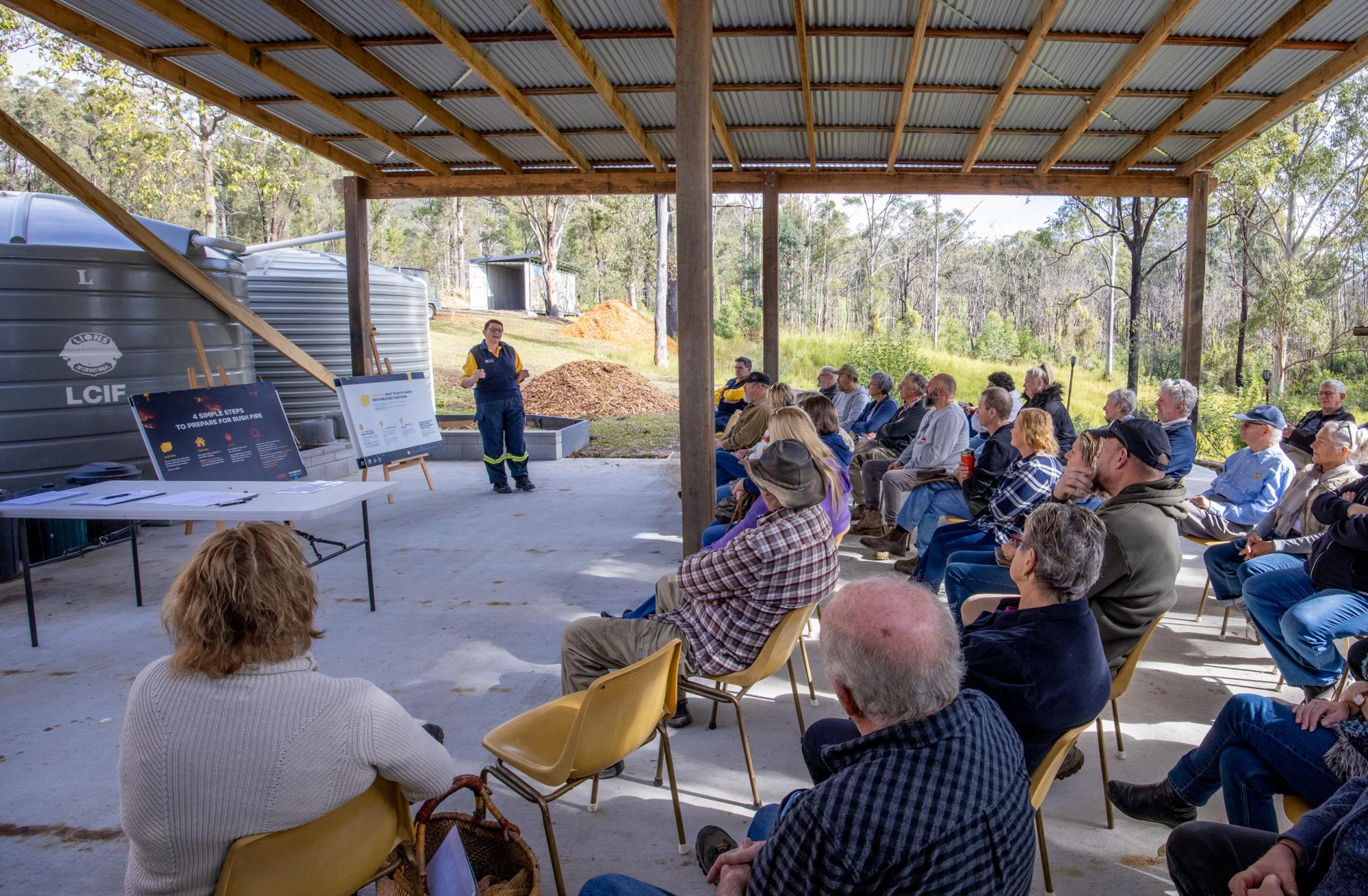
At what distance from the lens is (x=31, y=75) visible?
95.9 feet

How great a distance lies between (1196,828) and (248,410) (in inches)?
280

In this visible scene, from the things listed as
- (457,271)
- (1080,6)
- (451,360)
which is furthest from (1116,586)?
(457,271)

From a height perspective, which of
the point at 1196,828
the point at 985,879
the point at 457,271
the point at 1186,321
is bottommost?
the point at 1196,828

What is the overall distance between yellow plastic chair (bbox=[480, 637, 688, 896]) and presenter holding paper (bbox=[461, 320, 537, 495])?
6055 millimetres

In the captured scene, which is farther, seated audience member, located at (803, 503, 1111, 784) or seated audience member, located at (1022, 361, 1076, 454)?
seated audience member, located at (1022, 361, 1076, 454)

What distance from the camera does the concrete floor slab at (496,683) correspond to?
2.75 meters

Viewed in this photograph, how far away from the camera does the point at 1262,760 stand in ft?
7.77

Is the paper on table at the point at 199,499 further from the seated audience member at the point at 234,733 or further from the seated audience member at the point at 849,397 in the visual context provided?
the seated audience member at the point at 849,397

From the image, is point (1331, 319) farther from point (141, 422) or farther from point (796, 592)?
point (141, 422)

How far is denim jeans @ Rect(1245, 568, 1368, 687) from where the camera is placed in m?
3.18

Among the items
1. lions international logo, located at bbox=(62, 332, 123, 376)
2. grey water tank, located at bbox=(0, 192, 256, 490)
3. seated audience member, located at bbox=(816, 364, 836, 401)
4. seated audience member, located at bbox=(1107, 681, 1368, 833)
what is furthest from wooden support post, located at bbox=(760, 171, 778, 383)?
seated audience member, located at bbox=(1107, 681, 1368, 833)

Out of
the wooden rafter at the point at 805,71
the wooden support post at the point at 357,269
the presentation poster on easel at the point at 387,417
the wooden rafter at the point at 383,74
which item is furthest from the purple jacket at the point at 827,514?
the wooden support post at the point at 357,269

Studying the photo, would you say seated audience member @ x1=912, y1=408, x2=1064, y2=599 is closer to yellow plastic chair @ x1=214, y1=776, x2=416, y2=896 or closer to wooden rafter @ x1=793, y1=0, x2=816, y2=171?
yellow plastic chair @ x1=214, y1=776, x2=416, y2=896

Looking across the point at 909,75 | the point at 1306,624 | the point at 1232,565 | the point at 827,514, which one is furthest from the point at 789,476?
the point at 909,75
